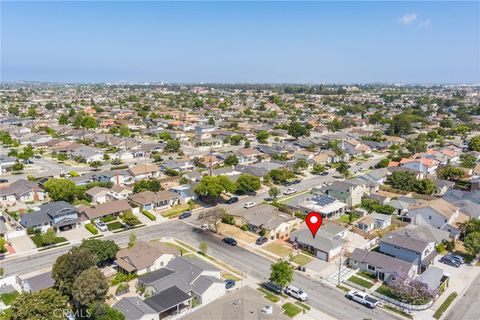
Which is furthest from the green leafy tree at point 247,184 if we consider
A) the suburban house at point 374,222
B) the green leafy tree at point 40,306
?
the green leafy tree at point 40,306

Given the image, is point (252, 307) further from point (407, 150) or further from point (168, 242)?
A: point (407, 150)

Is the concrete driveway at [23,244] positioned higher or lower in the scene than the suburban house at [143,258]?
lower

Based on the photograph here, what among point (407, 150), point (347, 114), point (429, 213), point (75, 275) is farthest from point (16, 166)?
point (347, 114)

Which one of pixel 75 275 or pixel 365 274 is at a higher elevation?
pixel 75 275

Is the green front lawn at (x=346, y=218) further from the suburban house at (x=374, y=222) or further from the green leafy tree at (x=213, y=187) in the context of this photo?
the green leafy tree at (x=213, y=187)

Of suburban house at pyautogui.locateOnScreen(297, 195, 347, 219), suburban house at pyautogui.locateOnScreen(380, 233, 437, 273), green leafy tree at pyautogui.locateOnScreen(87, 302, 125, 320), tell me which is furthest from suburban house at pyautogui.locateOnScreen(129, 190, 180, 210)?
suburban house at pyautogui.locateOnScreen(380, 233, 437, 273)

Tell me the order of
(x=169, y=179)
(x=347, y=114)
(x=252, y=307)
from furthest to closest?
(x=347, y=114)
(x=169, y=179)
(x=252, y=307)

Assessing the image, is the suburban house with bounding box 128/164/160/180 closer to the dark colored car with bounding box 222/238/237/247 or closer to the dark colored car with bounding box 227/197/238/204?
the dark colored car with bounding box 227/197/238/204
